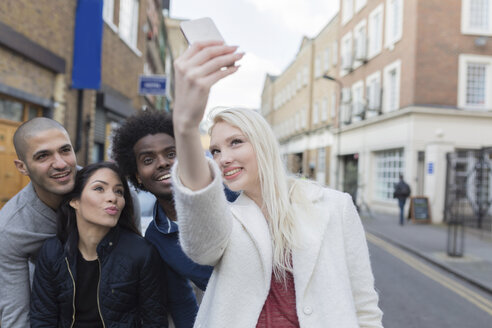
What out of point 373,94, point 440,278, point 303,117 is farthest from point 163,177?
point 303,117

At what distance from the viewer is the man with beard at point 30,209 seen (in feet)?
6.57

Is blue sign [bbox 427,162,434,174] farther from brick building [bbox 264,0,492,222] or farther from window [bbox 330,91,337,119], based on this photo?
window [bbox 330,91,337,119]

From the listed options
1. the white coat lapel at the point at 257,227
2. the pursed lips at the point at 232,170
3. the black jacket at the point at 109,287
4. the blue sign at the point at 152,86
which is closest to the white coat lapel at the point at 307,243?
the white coat lapel at the point at 257,227

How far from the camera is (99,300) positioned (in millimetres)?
1993

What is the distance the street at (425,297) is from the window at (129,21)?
10213 millimetres

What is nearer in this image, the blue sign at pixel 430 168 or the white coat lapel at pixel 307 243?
the white coat lapel at pixel 307 243

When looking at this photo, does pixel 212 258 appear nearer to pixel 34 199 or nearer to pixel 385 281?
pixel 34 199

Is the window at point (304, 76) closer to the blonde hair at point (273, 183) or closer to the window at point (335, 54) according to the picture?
the window at point (335, 54)

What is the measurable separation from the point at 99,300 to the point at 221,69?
1.35 metres

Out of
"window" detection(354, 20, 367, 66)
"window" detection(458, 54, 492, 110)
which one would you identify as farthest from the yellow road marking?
"window" detection(354, 20, 367, 66)

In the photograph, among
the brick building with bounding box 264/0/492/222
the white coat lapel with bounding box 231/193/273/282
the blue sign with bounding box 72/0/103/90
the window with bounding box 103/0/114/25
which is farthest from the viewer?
the brick building with bounding box 264/0/492/222

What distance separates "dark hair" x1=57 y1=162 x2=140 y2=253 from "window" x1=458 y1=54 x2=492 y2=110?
19674 mm

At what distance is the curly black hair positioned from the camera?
7.95ft

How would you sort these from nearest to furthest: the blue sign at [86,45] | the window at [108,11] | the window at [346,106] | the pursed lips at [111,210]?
1. the pursed lips at [111,210]
2. the blue sign at [86,45]
3. the window at [108,11]
4. the window at [346,106]
